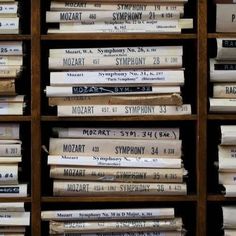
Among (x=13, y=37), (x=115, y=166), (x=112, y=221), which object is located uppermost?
(x=13, y=37)

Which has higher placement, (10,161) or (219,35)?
(219,35)

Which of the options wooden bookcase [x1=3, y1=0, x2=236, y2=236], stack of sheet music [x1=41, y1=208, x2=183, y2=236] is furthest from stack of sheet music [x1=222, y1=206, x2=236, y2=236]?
stack of sheet music [x1=41, y1=208, x2=183, y2=236]

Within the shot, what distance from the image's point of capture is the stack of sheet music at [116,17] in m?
1.38

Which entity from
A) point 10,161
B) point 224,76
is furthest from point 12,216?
point 224,76

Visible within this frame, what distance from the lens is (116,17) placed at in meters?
1.39

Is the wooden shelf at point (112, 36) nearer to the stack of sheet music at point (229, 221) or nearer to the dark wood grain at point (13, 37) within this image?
the dark wood grain at point (13, 37)

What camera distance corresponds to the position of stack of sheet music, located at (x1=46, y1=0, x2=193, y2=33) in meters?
1.38

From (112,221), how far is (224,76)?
591 mm

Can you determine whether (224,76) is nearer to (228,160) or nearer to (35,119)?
(228,160)

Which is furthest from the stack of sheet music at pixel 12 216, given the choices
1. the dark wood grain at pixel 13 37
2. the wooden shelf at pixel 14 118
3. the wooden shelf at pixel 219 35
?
the wooden shelf at pixel 219 35

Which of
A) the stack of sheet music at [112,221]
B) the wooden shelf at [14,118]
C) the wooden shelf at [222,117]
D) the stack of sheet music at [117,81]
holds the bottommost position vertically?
the stack of sheet music at [112,221]

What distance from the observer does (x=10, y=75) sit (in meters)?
1.37

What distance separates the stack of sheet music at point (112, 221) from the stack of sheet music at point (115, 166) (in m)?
0.06

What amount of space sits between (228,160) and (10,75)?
751 millimetres
